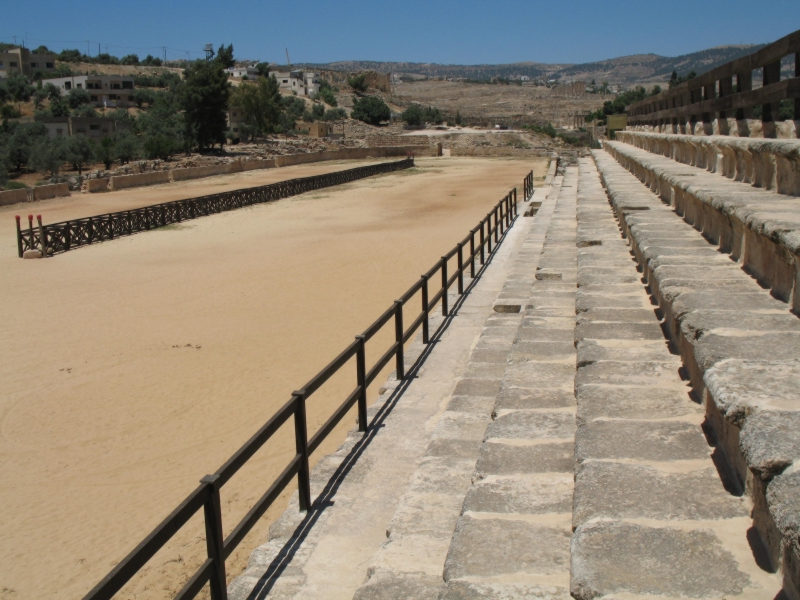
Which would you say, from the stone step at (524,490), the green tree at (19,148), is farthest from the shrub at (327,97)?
the stone step at (524,490)

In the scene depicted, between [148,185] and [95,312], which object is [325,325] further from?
[148,185]

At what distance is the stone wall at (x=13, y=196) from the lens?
3020 centimetres

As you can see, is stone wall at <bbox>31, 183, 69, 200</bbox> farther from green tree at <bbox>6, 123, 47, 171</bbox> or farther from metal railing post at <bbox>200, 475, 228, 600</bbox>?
metal railing post at <bbox>200, 475, 228, 600</bbox>

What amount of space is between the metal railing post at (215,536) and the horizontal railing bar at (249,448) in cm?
6

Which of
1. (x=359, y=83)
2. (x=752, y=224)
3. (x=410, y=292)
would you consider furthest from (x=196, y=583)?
(x=359, y=83)

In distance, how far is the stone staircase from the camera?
90.4 inches

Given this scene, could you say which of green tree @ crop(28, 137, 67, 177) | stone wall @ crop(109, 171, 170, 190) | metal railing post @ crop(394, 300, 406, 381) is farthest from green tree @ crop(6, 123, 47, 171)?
metal railing post @ crop(394, 300, 406, 381)

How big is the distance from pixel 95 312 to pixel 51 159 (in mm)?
34349

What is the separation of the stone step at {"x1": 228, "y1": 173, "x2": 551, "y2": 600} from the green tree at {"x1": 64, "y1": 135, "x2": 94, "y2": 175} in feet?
143

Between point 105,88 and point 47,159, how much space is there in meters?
51.6

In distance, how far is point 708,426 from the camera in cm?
333

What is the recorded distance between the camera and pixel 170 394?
8852mm

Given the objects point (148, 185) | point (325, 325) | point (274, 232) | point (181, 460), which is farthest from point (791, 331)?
point (148, 185)

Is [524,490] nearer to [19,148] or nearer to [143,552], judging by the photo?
[143,552]
